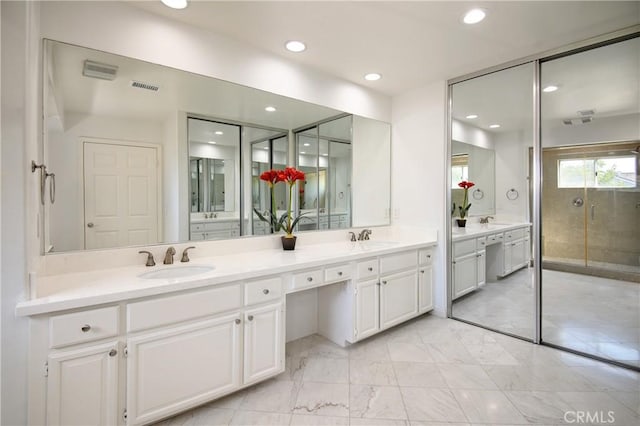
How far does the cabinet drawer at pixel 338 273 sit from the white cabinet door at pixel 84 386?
4.45 ft

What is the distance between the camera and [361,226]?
3414 mm

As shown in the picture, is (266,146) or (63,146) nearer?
(63,146)

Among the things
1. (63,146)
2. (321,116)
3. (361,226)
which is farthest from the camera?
(361,226)

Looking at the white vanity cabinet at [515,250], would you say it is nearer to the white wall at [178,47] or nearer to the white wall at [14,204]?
the white wall at [178,47]

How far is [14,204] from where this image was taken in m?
1.29

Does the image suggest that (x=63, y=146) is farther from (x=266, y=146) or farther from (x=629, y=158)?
(x=629, y=158)

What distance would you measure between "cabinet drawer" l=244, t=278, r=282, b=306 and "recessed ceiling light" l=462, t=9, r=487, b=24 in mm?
2173

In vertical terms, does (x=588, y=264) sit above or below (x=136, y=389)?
above

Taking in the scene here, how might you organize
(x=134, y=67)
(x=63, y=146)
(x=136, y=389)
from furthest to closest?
(x=134, y=67)
(x=63, y=146)
(x=136, y=389)

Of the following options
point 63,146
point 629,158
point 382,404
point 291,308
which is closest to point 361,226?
point 291,308

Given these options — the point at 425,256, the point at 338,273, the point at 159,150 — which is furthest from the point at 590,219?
the point at 159,150

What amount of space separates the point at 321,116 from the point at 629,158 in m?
2.50

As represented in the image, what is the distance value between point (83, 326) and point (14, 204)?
0.60m

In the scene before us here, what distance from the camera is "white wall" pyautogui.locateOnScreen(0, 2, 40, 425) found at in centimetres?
126
